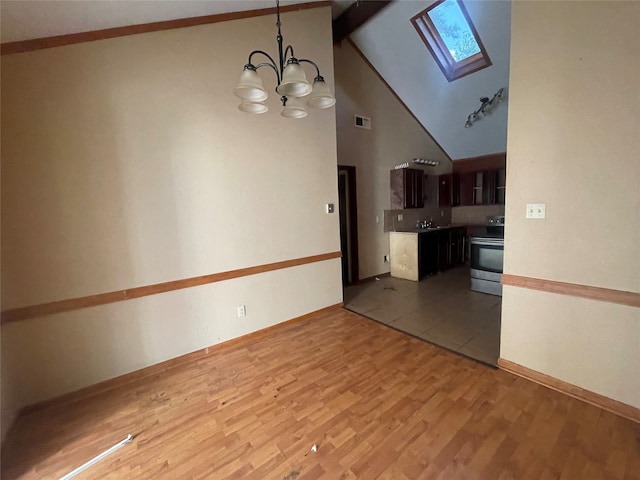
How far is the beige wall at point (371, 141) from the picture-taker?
4441mm

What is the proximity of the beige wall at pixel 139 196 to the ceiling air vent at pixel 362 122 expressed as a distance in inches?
60.0

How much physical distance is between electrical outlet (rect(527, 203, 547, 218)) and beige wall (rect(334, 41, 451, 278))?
289 cm

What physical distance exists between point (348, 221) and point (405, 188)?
4.50ft

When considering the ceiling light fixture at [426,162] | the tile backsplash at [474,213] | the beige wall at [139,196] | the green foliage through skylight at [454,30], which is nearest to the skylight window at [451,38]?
the green foliage through skylight at [454,30]

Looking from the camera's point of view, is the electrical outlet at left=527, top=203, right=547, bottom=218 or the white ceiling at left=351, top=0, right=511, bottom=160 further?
the white ceiling at left=351, top=0, right=511, bottom=160

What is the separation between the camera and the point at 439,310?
3508 mm

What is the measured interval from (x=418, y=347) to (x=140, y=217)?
2832mm

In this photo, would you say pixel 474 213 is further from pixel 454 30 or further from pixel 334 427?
pixel 334 427

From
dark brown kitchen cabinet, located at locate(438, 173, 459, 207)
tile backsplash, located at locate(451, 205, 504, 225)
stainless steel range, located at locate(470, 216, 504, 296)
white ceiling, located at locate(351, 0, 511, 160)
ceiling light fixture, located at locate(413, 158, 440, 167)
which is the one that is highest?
white ceiling, located at locate(351, 0, 511, 160)

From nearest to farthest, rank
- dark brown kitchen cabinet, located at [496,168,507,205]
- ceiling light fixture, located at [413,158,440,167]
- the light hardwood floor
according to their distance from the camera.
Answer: the light hardwood floor, ceiling light fixture, located at [413,158,440,167], dark brown kitchen cabinet, located at [496,168,507,205]

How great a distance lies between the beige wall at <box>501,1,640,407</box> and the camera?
1650mm

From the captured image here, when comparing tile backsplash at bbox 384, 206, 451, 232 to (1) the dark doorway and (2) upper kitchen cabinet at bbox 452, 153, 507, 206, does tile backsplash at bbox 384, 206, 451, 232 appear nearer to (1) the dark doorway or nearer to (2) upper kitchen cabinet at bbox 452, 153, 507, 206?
(2) upper kitchen cabinet at bbox 452, 153, 507, 206

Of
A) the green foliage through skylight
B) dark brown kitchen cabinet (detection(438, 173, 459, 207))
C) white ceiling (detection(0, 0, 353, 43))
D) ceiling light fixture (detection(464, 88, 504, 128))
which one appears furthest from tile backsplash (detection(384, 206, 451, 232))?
white ceiling (detection(0, 0, 353, 43))

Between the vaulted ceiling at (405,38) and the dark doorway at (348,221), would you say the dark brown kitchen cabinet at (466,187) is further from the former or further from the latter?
the dark doorway at (348,221)
